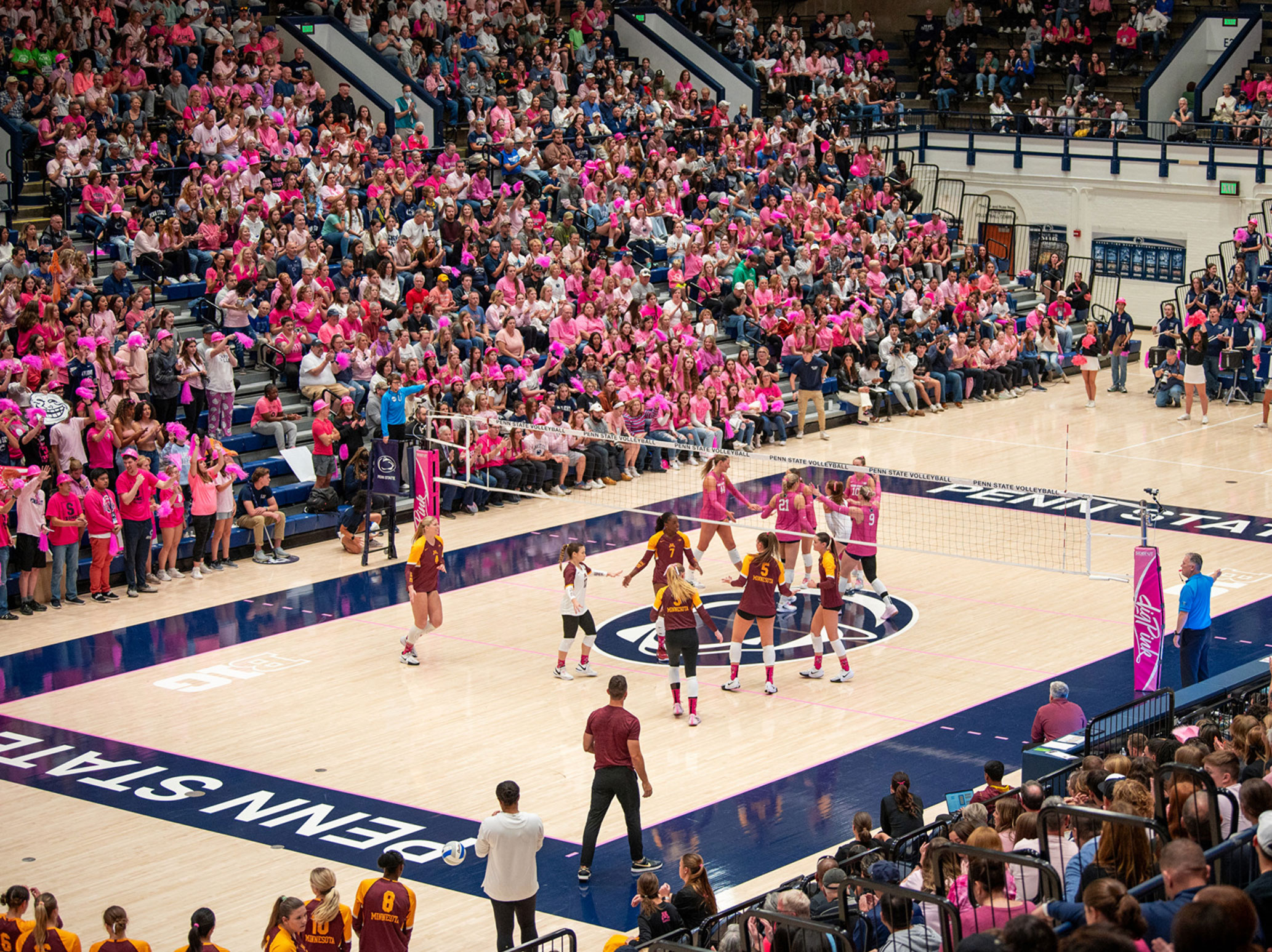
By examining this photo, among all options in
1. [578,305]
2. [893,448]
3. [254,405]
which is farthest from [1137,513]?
[254,405]

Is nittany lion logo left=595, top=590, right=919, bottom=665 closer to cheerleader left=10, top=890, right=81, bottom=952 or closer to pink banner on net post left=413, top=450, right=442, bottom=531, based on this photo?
pink banner on net post left=413, top=450, right=442, bottom=531

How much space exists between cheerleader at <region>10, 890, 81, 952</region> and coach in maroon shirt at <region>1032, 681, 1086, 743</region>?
7670 mm

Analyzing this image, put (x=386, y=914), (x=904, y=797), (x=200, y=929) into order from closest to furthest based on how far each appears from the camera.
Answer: (x=200, y=929), (x=386, y=914), (x=904, y=797)

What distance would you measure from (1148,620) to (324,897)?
9216 mm

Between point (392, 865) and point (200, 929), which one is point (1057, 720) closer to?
point (392, 865)

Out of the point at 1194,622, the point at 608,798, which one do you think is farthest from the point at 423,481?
the point at 1194,622

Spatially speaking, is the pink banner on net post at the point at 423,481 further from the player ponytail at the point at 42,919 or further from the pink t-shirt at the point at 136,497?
the player ponytail at the point at 42,919

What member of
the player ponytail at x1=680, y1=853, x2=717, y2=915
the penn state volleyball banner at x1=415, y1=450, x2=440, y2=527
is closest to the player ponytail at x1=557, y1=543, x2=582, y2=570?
the penn state volleyball banner at x1=415, y1=450, x2=440, y2=527

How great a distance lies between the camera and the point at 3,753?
15.6m

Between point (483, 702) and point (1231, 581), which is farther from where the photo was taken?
point (1231, 581)

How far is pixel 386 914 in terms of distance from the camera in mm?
10242

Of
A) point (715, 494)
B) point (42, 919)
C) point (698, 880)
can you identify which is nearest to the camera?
point (42, 919)

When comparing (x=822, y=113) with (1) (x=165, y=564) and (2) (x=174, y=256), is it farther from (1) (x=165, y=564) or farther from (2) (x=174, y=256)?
(1) (x=165, y=564)

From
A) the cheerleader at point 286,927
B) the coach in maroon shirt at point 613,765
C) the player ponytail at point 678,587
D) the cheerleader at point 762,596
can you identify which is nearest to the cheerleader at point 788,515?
the cheerleader at point 762,596
